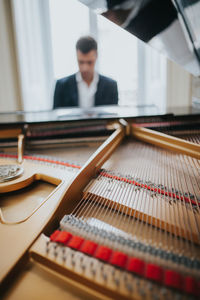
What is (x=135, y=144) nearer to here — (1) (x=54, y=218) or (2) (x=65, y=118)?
(2) (x=65, y=118)

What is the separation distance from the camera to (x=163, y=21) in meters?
1.30

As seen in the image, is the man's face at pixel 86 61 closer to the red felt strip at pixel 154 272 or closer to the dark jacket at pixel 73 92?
the dark jacket at pixel 73 92

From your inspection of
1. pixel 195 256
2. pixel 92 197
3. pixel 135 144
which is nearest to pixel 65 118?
pixel 135 144

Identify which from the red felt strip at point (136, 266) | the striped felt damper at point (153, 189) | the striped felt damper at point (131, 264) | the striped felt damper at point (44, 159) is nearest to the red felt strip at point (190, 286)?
the striped felt damper at point (131, 264)

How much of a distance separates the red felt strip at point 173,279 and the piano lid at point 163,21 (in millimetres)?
1119

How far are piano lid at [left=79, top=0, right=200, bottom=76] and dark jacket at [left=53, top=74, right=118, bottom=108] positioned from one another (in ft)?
6.68

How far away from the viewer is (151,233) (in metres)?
0.85

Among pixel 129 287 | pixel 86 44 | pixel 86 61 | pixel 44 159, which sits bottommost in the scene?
pixel 129 287

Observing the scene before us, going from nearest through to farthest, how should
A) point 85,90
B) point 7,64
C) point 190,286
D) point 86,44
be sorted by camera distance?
point 190,286
point 86,44
point 85,90
point 7,64

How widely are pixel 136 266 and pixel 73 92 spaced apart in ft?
10.6

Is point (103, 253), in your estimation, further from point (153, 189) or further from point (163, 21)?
point (163, 21)

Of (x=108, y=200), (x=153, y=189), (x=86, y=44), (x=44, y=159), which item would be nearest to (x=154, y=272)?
(x=108, y=200)

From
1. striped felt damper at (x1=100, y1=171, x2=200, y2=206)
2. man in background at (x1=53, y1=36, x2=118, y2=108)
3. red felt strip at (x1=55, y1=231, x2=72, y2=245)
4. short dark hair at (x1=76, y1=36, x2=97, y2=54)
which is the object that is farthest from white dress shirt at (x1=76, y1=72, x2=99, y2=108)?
A: red felt strip at (x1=55, y1=231, x2=72, y2=245)

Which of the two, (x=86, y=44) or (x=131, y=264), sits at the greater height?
(x=86, y=44)
